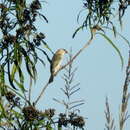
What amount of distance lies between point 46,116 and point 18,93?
0.36m

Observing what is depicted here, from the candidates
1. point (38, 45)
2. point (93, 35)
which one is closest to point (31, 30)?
point (38, 45)

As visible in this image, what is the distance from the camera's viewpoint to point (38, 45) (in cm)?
363

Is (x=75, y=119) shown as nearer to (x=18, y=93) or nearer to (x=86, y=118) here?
(x=86, y=118)

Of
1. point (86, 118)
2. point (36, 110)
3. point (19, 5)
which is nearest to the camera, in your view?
point (36, 110)

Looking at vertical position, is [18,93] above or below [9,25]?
below

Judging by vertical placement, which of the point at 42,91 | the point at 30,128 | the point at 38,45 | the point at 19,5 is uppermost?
the point at 19,5

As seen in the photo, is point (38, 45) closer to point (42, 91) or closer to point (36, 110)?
point (42, 91)

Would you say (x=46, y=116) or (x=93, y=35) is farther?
(x=93, y=35)

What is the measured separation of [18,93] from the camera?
3635 mm

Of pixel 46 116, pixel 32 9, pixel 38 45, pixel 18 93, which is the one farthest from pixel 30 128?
pixel 32 9

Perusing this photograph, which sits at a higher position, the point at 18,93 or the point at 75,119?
the point at 18,93

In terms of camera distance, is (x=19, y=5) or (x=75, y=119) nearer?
(x=75, y=119)

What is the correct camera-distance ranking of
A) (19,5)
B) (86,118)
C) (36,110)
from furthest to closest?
(19,5)
(86,118)
(36,110)

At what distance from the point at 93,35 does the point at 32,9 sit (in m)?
0.47
